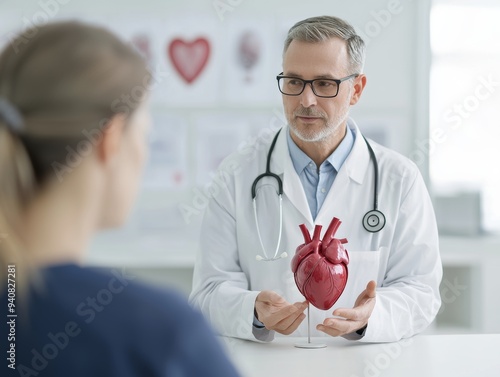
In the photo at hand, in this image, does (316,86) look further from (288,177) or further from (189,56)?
(189,56)

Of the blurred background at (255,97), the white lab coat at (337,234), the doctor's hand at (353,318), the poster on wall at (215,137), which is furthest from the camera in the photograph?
the poster on wall at (215,137)

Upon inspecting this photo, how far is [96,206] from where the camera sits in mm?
844

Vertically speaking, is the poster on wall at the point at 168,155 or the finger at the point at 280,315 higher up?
the poster on wall at the point at 168,155

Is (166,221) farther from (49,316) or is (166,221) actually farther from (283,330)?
(49,316)

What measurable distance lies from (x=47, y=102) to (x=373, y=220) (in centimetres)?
155

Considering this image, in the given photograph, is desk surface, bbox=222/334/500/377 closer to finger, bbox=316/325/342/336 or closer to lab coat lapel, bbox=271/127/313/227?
finger, bbox=316/325/342/336

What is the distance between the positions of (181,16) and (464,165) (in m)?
1.81

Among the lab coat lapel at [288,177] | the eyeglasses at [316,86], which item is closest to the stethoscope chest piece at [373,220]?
the lab coat lapel at [288,177]

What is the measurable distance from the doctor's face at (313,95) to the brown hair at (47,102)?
4.75 ft

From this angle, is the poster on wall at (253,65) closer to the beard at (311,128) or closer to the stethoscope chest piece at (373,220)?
the beard at (311,128)

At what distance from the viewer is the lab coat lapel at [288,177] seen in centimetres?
226

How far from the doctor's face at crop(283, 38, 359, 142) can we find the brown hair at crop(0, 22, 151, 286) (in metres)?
1.45

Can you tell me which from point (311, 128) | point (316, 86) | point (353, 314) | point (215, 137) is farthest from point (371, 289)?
point (215, 137)

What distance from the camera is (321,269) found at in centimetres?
174
